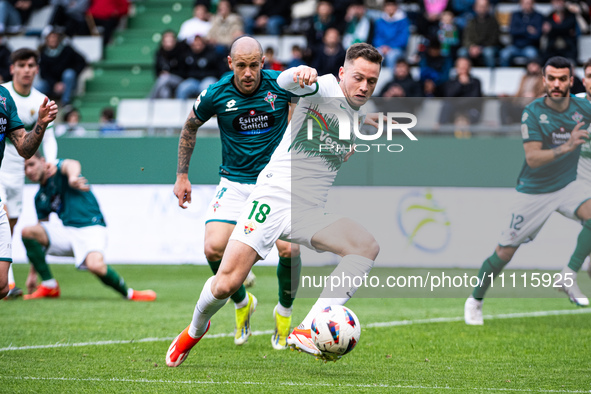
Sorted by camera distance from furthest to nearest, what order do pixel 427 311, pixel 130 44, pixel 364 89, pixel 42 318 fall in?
pixel 130 44, pixel 427 311, pixel 42 318, pixel 364 89

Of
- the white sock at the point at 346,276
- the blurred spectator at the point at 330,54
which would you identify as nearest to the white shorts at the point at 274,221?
the white sock at the point at 346,276

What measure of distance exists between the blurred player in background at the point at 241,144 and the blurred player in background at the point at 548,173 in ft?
7.85

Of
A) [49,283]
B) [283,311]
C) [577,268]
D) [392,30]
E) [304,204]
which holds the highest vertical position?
[304,204]

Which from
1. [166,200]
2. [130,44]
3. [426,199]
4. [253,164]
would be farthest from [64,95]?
[253,164]

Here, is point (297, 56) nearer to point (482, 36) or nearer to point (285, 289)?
point (482, 36)

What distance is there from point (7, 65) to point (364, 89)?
13.7m

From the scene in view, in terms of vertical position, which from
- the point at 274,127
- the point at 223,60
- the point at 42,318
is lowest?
the point at 42,318

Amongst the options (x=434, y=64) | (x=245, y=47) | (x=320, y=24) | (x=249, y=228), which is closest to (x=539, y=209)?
(x=245, y=47)

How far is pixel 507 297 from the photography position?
10641mm

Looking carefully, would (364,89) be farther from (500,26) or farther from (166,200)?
(500,26)

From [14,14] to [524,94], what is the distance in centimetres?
1226

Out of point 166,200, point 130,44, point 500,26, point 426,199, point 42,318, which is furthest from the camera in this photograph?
point 130,44

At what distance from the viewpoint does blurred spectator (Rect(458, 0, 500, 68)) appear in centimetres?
1586

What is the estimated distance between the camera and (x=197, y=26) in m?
→ 17.7
